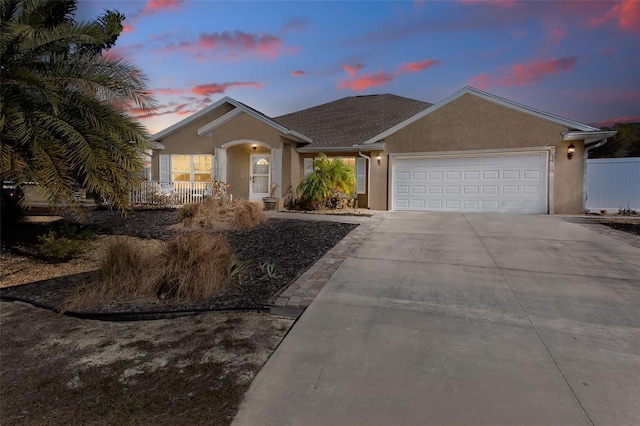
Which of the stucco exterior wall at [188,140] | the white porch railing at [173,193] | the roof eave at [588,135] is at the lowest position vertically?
the white porch railing at [173,193]

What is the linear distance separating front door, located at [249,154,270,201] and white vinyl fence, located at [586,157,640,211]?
513 inches

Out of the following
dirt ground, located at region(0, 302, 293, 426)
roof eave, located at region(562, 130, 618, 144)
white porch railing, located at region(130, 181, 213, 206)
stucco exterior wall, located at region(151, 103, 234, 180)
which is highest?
stucco exterior wall, located at region(151, 103, 234, 180)

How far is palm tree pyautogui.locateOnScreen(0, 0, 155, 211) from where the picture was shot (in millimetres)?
5695

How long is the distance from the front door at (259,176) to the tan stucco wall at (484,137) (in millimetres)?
5074

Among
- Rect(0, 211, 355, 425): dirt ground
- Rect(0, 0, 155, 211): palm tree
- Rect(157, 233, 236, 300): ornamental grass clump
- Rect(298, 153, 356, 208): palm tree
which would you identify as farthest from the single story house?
Rect(157, 233, 236, 300): ornamental grass clump

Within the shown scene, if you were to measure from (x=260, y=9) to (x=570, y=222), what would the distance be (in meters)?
11.1

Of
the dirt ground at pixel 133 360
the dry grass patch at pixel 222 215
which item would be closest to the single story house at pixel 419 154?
the dry grass patch at pixel 222 215

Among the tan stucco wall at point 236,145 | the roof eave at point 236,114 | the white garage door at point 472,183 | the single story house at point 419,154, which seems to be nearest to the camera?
the single story house at point 419,154

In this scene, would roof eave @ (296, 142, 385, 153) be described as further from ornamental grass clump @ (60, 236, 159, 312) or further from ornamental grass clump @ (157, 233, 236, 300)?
ornamental grass clump @ (60, 236, 159, 312)

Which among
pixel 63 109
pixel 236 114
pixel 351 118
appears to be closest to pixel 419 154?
pixel 351 118

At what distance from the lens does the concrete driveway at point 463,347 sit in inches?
96.0

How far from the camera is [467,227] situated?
9.52m

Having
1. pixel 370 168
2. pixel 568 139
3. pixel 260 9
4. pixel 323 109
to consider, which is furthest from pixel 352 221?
Result: pixel 323 109

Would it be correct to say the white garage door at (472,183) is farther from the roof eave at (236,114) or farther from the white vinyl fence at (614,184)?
the roof eave at (236,114)
